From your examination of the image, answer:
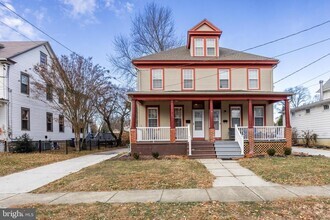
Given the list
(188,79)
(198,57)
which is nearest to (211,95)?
(188,79)

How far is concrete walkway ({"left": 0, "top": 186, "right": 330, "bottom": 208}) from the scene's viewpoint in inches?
231

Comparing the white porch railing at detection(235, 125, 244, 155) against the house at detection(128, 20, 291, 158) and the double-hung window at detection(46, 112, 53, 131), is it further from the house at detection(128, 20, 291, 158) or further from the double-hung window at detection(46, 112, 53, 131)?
the double-hung window at detection(46, 112, 53, 131)

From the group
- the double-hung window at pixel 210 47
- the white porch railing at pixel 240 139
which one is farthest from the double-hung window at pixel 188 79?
the white porch railing at pixel 240 139

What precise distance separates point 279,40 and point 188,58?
227 inches

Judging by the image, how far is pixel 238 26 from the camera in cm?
1706

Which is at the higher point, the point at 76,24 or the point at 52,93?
the point at 76,24

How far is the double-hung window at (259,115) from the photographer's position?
17.2m

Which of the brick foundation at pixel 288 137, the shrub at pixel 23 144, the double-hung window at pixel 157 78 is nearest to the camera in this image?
the brick foundation at pixel 288 137

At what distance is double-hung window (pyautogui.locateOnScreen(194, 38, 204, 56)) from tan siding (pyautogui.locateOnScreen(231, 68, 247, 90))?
8.09 feet

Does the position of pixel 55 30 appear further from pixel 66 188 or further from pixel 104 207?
pixel 104 207

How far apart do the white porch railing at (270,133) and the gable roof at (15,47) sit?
16.9 metres

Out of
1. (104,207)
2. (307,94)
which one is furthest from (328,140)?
(307,94)

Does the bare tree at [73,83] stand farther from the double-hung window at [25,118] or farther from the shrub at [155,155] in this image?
the shrub at [155,155]

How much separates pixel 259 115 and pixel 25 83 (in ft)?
56.3
